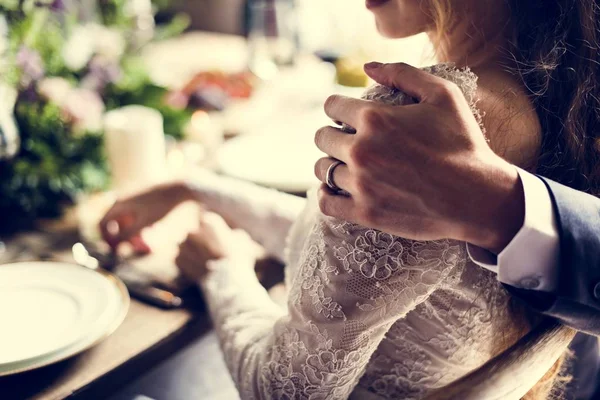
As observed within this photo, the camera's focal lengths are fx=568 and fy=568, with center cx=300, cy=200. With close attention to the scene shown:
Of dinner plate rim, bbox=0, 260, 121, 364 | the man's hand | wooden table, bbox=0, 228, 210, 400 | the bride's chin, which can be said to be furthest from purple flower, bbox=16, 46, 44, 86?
the man's hand

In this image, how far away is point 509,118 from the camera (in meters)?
0.63

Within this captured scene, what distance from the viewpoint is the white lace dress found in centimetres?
60

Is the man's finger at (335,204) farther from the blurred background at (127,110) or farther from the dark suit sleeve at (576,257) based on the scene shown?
the blurred background at (127,110)

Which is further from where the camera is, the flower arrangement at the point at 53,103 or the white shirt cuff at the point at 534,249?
the flower arrangement at the point at 53,103

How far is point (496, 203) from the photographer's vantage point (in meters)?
0.53

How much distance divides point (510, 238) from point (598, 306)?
0.37ft

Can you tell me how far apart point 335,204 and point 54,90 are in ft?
2.59

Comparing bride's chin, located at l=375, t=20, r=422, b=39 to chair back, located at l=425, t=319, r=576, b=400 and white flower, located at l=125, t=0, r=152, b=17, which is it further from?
white flower, located at l=125, t=0, r=152, b=17

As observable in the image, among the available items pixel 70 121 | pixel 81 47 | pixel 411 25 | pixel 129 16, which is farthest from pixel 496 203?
pixel 129 16

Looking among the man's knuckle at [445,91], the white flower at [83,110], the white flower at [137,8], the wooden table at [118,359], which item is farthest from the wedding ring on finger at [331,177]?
the white flower at [137,8]

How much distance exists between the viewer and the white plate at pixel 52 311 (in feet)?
2.27

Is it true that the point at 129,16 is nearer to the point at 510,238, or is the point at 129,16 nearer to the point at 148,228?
the point at 148,228

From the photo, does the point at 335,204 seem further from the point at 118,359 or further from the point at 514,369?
the point at 118,359

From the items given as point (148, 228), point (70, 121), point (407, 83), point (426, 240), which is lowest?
point (148, 228)
